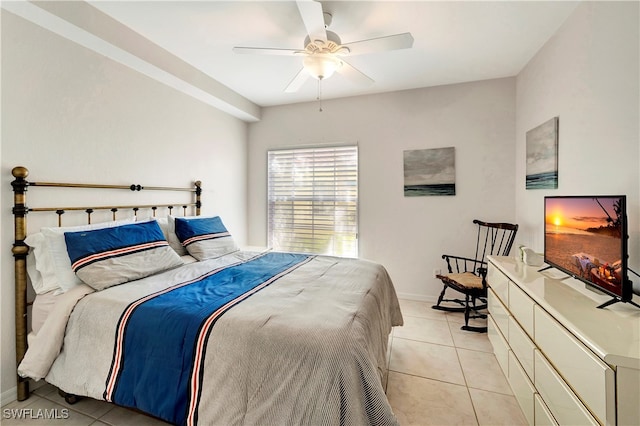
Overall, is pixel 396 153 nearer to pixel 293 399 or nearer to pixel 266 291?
pixel 266 291

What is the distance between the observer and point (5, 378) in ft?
5.72

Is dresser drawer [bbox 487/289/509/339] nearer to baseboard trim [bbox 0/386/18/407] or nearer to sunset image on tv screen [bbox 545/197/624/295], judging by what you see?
sunset image on tv screen [bbox 545/197/624/295]

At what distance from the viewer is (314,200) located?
3996 millimetres

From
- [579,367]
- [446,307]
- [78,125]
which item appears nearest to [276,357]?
[579,367]

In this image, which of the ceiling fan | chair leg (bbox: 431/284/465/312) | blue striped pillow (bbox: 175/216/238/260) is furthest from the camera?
chair leg (bbox: 431/284/465/312)

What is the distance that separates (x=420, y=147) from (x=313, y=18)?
2.22 m

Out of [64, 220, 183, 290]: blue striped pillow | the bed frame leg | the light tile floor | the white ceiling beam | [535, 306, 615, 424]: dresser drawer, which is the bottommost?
the light tile floor

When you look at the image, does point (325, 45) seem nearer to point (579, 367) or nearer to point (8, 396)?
point (579, 367)

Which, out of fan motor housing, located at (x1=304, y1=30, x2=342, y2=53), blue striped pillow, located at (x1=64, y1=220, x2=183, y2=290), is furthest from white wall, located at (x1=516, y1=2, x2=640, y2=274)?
blue striped pillow, located at (x1=64, y1=220, x2=183, y2=290)

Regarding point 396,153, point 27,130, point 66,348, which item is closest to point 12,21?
point 27,130

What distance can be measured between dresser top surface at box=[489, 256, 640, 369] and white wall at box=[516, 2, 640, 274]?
34 cm

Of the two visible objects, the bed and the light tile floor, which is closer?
the bed

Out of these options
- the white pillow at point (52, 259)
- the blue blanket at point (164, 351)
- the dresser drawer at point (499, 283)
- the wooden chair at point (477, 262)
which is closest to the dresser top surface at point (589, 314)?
the dresser drawer at point (499, 283)

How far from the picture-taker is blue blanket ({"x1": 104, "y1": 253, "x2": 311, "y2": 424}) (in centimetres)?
131
